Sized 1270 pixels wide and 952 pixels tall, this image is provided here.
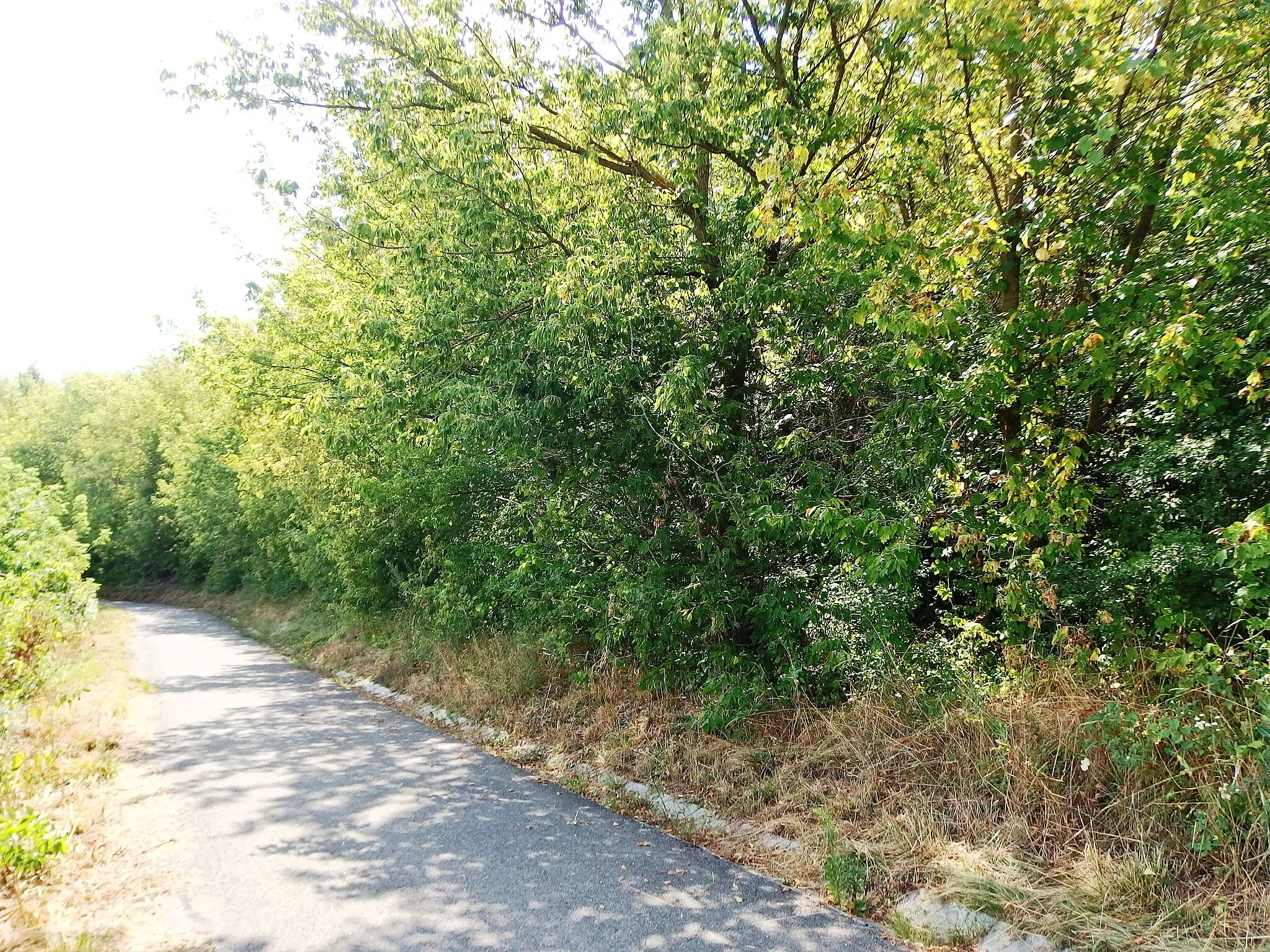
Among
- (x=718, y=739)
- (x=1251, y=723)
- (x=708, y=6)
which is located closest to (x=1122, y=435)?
(x=1251, y=723)

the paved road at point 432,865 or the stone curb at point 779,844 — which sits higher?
the stone curb at point 779,844

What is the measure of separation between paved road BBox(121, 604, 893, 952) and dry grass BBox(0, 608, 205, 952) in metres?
0.21

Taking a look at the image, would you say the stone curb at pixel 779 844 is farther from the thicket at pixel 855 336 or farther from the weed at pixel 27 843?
the weed at pixel 27 843

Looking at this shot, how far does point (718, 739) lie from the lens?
6.66 metres

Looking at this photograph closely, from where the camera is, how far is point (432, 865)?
517 cm

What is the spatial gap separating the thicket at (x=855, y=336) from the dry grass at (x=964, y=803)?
164 mm

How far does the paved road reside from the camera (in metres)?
4.23

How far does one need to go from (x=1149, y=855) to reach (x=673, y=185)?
238 inches

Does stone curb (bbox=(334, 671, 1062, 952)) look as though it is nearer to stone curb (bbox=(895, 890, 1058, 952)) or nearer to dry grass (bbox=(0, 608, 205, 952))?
stone curb (bbox=(895, 890, 1058, 952))

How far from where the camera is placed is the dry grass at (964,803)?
362 cm

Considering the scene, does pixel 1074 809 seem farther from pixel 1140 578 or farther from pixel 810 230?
pixel 810 230

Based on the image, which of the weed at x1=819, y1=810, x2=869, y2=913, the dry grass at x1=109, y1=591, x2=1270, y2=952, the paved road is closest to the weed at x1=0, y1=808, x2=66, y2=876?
the paved road

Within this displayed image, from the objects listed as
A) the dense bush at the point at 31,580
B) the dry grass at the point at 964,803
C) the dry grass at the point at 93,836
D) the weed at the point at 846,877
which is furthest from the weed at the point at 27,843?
the weed at the point at 846,877

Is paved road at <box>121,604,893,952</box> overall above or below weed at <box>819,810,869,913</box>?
below
